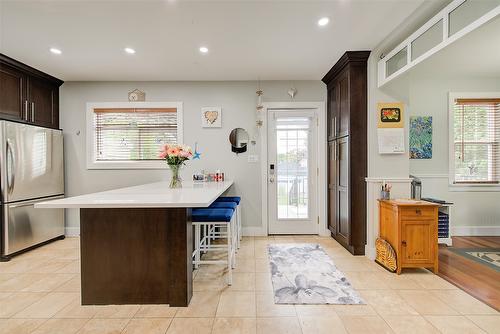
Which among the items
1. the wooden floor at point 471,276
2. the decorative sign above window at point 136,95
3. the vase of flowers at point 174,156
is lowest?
the wooden floor at point 471,276

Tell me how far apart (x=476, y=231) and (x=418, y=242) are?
221 centimetres

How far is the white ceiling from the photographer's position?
7.29 feet

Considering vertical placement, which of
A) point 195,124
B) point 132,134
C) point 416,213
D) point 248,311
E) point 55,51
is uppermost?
point 55,51

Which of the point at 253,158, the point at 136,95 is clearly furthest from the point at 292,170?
the point at 136,95

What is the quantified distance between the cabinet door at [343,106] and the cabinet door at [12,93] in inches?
165

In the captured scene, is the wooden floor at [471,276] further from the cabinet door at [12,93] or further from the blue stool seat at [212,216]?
the cabinet door at [12,93]

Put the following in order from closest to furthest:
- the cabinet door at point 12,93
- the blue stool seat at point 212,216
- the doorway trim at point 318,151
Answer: the blue stool seat at point 212,216 → the cabinet door at point 12,93 → the doorway trim at point 318,151

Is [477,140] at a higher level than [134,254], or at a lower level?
higher

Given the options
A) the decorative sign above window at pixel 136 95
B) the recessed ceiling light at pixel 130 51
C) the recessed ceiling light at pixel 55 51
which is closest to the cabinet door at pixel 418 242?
the recessed ceiling light at pixel 130 51

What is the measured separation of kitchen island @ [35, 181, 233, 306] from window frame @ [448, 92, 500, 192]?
389cm

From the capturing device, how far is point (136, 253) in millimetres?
1996

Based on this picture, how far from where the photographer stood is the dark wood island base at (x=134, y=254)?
198cm

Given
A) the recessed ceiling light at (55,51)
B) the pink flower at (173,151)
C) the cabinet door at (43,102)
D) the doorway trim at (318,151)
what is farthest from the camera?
the doorway trim at (318,151)

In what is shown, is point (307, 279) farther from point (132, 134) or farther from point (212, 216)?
point (132, 134)
